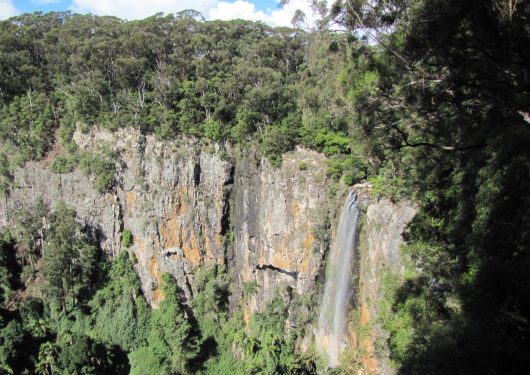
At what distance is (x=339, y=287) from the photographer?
1669cm

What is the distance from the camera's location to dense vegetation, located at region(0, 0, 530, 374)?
6.34 meters

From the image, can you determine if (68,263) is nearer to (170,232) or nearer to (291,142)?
(170,232)

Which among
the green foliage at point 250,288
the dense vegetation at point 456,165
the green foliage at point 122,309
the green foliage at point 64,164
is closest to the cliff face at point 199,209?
the green foliage at point 250,288

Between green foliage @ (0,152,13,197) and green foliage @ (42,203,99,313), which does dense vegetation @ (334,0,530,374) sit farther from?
green foliage @ (0,152,13,197)

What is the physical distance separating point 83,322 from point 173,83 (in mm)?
15729

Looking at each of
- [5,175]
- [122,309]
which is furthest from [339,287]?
[5,175]

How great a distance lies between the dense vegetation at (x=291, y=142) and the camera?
20.8 feet

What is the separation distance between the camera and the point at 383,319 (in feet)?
33.1

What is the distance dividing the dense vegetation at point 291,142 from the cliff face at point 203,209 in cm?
91

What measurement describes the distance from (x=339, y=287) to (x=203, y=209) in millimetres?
10278

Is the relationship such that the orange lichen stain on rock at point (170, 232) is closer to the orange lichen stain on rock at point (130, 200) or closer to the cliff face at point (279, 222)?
the orange lichen stain on rock at point (130, 200)

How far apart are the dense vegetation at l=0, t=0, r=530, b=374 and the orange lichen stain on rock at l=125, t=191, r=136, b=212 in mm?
1887

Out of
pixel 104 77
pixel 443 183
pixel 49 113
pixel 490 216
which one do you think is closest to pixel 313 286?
pixel 443 183

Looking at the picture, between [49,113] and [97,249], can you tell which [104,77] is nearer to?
[49,113]
